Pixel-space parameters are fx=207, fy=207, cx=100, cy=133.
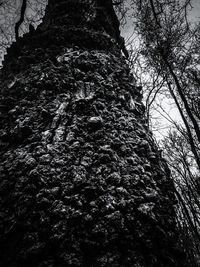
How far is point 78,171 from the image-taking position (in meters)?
0.84

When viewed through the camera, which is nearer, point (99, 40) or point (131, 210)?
point (131, 210)

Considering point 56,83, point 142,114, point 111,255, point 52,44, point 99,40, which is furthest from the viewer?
point 99,40

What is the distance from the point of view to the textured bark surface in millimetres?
669

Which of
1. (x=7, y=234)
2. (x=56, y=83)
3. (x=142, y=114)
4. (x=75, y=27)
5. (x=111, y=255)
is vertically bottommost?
(x=111, y=255)

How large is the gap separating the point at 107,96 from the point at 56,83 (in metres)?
0.31

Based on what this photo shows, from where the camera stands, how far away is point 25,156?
89 centimetres

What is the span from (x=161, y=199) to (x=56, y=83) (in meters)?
0.83

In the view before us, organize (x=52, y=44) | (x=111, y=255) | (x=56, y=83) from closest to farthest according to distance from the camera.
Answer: (x=111, y=255)
(x=56, y=83)
(x=52, y=44)

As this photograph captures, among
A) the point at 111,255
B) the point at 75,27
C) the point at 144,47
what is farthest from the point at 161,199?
the point at 144,47

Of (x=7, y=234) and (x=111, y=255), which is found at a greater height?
(x=7, y=234)

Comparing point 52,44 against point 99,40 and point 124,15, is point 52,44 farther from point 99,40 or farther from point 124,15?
point 124,15

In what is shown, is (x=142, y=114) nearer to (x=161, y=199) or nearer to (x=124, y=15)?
(x=161, y=199)

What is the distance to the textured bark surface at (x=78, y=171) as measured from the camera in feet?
2.19

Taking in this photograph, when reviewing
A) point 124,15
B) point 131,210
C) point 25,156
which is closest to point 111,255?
point 131,210
